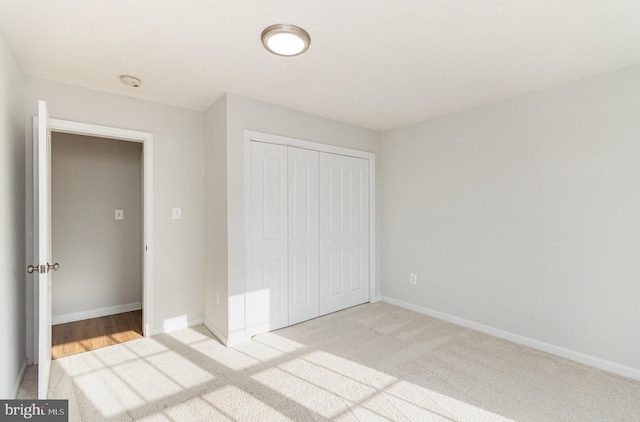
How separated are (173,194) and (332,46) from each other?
7.20 feet

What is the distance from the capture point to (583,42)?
78.6 inches

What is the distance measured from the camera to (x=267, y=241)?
3.13 meters

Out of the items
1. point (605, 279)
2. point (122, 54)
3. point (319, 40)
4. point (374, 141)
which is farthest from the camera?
point (374, 141)

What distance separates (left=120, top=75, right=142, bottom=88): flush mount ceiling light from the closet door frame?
963 mm

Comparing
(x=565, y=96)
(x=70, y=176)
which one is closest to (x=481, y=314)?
(x=565, y=96)

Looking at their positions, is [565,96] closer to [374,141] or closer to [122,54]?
[374,141]

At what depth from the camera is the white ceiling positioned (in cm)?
168

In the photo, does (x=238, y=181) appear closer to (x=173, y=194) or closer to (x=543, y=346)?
(x=173, y=194)

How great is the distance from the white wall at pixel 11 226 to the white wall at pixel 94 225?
4.03 feet

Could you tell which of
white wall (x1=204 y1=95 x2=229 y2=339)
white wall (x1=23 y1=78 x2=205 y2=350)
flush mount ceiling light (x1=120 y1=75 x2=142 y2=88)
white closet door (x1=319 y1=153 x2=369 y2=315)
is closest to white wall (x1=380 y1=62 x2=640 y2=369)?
white closet door (x1=319 y1=153 x2=369 y2=315)

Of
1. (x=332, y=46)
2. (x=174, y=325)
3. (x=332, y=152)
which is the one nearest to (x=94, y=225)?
(x=174, y=325)

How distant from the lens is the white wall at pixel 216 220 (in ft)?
9.54

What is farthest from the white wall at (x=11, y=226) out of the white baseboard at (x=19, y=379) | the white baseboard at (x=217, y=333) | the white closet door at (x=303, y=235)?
the white closet door at (x=303, y=235)

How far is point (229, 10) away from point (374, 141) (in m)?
2.80
